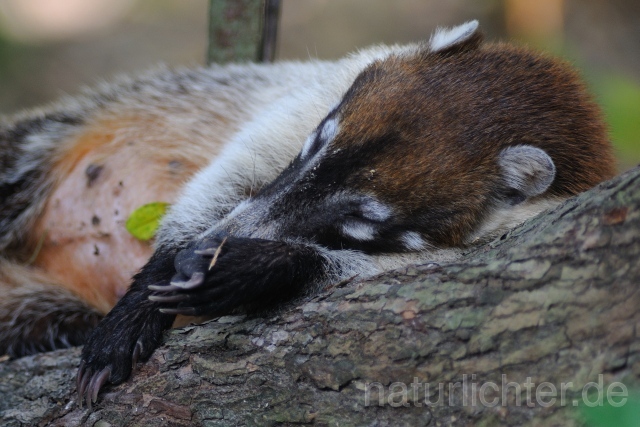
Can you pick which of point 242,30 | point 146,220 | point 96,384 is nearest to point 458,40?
point 242,30

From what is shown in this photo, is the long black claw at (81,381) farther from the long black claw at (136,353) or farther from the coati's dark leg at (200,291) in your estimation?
the long black claw at (136,353)

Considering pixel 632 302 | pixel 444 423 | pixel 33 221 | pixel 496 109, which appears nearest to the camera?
pixel 632 302

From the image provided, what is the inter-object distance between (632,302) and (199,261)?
183 cm

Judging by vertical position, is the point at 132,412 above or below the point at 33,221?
below

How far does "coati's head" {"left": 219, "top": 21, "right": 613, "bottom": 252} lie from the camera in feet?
10.9

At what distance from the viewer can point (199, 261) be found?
3.02 metres

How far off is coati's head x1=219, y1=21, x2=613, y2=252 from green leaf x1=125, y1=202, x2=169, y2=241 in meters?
1.21

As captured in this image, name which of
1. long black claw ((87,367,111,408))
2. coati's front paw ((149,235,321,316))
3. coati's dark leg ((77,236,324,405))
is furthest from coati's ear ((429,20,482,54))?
long black claw ((87,367,111,408))

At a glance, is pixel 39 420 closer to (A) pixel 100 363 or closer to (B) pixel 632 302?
(A) pixel 100 363

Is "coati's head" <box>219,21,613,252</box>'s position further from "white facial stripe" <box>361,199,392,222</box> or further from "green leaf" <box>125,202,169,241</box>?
"green leaf" <box>125,202,169,241</box>

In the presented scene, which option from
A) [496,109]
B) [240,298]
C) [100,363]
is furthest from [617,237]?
[100,363]

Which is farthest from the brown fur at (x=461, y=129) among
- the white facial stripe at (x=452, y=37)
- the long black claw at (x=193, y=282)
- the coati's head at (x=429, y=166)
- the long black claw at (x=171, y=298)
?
the long black claw at (x=171, y=298)

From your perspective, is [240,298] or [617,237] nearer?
[617,237]

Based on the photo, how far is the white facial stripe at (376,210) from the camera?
3309 mm
